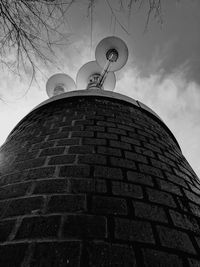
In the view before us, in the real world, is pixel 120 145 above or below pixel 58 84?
below

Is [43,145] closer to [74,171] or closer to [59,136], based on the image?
[59,136]

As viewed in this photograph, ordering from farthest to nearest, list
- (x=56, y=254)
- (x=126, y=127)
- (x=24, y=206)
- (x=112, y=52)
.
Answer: (x=112, y=52)
(x=126, y=127)
(x=24, y=206)
(x=56, y=254)

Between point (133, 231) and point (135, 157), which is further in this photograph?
point (135, 157)

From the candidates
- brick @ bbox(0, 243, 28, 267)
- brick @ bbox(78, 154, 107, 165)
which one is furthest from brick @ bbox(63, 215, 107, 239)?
brick @ bbox(78, 154, 107, 165)

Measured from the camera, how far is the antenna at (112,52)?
8.78 feet

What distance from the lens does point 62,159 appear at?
115 cm

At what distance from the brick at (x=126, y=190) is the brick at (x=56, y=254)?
331mm

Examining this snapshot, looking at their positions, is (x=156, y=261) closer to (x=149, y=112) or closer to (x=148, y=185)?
(x=148, y=185)

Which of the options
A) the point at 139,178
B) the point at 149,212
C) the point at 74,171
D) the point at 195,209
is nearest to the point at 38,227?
the point at 74,171

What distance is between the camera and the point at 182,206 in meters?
1.04

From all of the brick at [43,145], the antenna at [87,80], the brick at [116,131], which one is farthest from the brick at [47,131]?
the antenna at [87,80]

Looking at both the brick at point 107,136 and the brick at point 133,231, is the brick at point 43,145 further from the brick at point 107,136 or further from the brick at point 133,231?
the brick at point 133,231

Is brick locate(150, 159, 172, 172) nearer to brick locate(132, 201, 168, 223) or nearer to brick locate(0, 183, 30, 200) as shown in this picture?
brick locate(132, 201, 168, 223)

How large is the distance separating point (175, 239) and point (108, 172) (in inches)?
16.8
